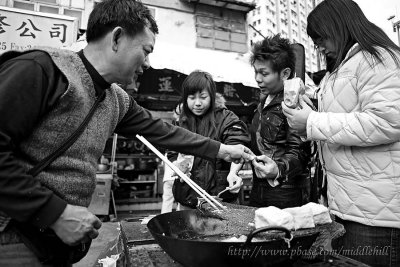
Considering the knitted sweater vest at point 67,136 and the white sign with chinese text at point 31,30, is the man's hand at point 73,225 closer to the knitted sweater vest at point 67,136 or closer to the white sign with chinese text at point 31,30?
the knitted sweater vest at point 67,136

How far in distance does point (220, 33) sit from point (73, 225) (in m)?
11.7

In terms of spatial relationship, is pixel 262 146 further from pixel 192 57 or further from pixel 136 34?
pixel 192 57

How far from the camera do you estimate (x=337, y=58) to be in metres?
1.55

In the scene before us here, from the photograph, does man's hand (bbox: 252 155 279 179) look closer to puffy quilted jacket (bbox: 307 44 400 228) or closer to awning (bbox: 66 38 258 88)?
puffy quilted jacket (bbox: 307 44 400 228)

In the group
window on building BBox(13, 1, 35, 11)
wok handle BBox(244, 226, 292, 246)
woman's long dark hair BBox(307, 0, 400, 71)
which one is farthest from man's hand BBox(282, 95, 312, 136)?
window on building BBox(13, 1, 35, 11)

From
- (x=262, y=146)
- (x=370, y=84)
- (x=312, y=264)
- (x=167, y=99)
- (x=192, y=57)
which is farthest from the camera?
(x=167, y=99)

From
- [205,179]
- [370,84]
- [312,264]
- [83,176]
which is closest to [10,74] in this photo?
[83,176]

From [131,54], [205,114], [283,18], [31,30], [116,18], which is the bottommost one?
[205,114]

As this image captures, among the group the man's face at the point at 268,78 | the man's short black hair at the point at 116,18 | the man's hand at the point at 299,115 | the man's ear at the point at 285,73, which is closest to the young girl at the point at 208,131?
the man's face at the point at 268,78

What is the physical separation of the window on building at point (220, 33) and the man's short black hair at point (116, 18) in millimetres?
10287

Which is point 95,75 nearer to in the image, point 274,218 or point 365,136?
point 274,218

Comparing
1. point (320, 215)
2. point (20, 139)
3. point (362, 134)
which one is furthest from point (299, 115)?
point (20, 139)

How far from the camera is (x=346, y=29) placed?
1.52 meters

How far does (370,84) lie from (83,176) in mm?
1439
